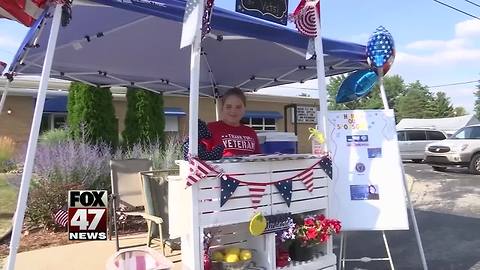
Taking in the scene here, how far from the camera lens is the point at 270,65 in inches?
238

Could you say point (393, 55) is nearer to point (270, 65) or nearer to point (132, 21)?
point (270, 65)

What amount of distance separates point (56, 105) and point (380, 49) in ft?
50.5

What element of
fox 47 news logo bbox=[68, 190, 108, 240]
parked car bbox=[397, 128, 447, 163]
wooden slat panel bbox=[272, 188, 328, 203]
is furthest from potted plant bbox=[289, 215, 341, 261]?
parked car bbox=[397, 128, 447, 163]

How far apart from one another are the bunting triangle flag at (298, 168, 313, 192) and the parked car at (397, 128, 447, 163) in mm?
17454

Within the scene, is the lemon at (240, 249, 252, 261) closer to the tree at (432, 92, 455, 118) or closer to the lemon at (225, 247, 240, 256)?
the lemon at (225, 247, 240, 256)

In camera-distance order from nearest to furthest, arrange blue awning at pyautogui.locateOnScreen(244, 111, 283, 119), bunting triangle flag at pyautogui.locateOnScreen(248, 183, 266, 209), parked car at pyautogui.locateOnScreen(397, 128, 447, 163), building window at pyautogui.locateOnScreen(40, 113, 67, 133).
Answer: bunting triangle flag at pyautogui.locateOnScreen(248, 183, 266, 209) → building window at pyautogui.locateOnScreen(40, 113, 67, 133) → parked car at pyautogui.locateOnScreen(397, 128, 447, 163) → blue awning at pyautogui.locateOnScreen(244, 111, 283, 119)

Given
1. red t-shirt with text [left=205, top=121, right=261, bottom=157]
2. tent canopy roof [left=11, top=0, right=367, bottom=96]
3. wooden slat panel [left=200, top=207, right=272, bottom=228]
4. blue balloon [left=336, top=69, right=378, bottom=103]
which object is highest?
tent canopy roof [left=11, top=0, right=367, bottom=96]

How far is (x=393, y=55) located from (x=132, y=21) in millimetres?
2657

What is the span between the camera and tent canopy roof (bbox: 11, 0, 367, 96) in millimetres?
3885

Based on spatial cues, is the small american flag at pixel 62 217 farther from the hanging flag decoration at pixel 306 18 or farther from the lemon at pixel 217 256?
the hanging flag decoration at pixel 306 18

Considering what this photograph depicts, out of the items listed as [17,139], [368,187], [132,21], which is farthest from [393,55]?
[17,139]

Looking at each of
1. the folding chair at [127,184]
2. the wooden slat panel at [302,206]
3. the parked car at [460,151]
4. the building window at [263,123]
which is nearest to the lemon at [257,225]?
the wooden slat panel at [302,206]

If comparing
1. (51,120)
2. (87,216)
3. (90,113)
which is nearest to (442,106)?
(51,120)

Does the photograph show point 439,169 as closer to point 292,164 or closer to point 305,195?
point 305,195
